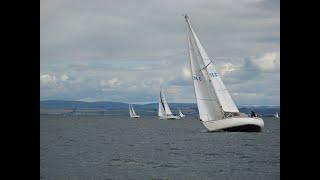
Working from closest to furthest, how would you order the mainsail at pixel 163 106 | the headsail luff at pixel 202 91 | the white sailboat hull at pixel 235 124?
the headsail luff at pixel 202 91 < the white sailboat hull at pixel 235 124 < the mainsail at pixel 163 106

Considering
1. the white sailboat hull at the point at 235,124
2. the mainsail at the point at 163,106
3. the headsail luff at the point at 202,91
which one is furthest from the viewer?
the mainsail at the point at 163,106

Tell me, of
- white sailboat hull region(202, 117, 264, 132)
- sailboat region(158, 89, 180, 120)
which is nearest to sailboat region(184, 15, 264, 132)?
white sailboat hull region(202, 117, 264, 132)

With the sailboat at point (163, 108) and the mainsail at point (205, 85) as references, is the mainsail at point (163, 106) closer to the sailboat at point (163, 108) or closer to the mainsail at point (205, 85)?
the sailboat at point (163, 108)

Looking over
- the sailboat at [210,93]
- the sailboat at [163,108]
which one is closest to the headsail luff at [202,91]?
the sailboat at [210,93]

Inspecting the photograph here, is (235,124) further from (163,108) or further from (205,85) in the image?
(163,108)

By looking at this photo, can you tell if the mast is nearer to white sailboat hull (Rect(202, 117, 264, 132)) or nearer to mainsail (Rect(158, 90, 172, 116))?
white sailboat hull (Rect(202, 117, 264, 132))

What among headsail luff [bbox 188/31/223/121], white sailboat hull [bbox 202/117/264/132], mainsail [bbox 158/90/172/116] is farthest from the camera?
mainsail [bbox 158/90/172/116]

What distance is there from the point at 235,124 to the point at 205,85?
5.48 meters

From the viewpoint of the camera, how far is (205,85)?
5872 centimetres

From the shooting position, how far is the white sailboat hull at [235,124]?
193ft

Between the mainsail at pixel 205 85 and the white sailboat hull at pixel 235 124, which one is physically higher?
the mainsail at pixel 205 85

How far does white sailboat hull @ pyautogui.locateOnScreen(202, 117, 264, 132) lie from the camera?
2318 inches

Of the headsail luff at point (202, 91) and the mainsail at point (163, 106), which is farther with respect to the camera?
the mainsail at point (163, 106)

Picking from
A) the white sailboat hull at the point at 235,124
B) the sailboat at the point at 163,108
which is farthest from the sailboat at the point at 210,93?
the sailboat at the point at 163,108
